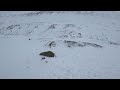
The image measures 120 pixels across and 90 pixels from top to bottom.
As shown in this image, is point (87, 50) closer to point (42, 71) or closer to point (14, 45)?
point (42, 71)

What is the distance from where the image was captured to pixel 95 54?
2941mm

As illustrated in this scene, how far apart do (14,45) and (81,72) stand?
4.46 ft

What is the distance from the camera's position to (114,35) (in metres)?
3.22

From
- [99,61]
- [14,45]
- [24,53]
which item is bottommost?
[99,61]

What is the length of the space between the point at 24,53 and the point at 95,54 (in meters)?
1.05

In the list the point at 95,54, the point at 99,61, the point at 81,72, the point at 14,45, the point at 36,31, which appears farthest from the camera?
the point at 36,31

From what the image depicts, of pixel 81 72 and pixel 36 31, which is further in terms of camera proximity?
pixel 36 31

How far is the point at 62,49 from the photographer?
312 cm

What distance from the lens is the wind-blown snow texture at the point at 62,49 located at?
92.5 inches

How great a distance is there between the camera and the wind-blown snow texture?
A: 7.71ft

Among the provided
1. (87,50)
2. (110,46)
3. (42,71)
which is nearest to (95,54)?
(87,50)

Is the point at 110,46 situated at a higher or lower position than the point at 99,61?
higher
